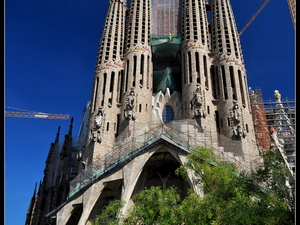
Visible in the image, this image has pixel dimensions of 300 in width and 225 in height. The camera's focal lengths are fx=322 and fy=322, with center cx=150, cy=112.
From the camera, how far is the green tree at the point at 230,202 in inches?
379

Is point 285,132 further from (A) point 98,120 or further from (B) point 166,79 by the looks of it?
(A) point 98,120

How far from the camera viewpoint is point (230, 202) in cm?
1120

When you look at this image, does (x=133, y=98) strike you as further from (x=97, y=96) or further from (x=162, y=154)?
(x=162, y=154)

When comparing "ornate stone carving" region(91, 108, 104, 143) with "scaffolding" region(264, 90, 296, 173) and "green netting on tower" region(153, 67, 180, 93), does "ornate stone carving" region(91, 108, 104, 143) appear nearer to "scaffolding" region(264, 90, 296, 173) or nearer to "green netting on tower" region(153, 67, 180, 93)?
"green netting on tower" region(153, 67, 180, 93)

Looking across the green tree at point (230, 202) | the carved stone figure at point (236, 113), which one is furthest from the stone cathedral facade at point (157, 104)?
the green tree at point (230, 202)

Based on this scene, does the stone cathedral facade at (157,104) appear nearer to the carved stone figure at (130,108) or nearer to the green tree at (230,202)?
the carved stone figure at (130,108)

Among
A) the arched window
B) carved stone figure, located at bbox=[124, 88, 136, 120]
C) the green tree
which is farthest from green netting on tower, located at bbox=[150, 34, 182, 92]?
the green tree

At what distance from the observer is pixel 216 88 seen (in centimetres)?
3272

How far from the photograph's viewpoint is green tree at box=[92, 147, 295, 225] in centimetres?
962

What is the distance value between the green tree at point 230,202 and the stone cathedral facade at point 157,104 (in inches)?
283

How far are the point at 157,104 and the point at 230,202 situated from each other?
Answer: 81.7ft

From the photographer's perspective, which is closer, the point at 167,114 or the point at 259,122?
the point at 167,114

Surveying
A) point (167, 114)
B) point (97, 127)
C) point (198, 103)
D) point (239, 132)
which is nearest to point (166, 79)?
point (167, 114)
